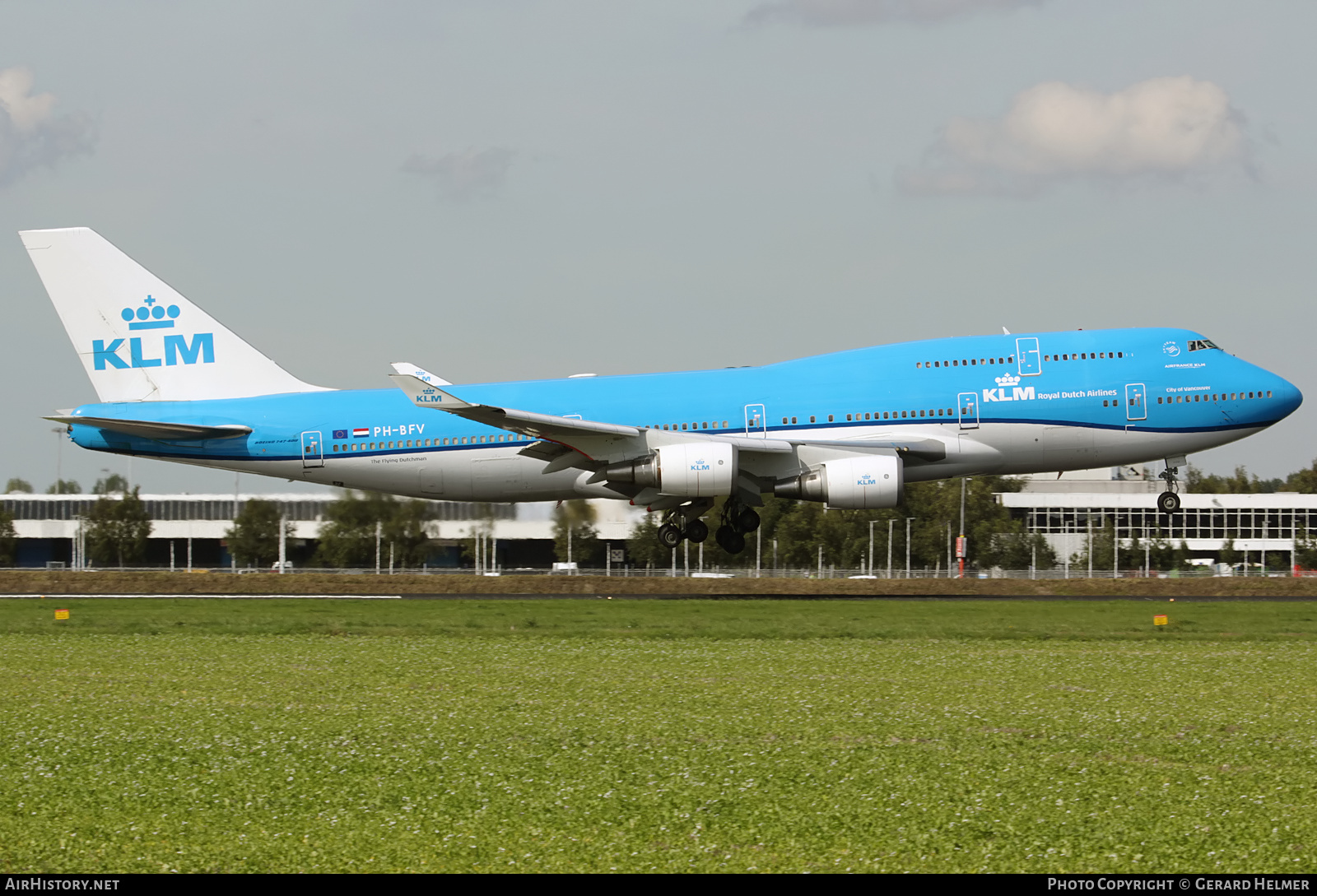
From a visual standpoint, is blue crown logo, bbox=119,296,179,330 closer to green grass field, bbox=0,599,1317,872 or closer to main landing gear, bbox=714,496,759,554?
main landing gear, bbox=714,496,759,554

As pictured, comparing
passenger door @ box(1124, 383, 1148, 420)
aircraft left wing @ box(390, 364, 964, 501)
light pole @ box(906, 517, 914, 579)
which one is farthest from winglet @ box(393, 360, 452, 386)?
light pole @ box(906, 517, 914, 579)

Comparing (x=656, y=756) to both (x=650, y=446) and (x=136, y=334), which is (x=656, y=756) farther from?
(x=136, y=334)

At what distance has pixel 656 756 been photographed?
37.3ft

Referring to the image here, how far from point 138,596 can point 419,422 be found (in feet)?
31.9

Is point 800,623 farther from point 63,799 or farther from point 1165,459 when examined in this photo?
point 63,799

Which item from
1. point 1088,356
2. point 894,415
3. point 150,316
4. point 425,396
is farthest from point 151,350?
point 1088,356

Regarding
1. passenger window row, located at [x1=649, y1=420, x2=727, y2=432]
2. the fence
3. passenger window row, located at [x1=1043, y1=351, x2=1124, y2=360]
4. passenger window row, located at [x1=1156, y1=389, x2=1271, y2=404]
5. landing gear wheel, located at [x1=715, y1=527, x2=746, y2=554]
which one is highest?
passenger window row, located at [x1=1043, y1=351, x2=1124, y2=360]

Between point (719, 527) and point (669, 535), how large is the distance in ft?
4.10

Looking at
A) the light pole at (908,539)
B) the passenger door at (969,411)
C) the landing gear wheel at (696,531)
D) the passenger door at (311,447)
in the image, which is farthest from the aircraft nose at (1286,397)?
the light pole at (908,539)

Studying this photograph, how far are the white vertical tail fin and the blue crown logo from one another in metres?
0.02

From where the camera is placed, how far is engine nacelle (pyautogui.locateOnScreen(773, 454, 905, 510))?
99.7 feet
